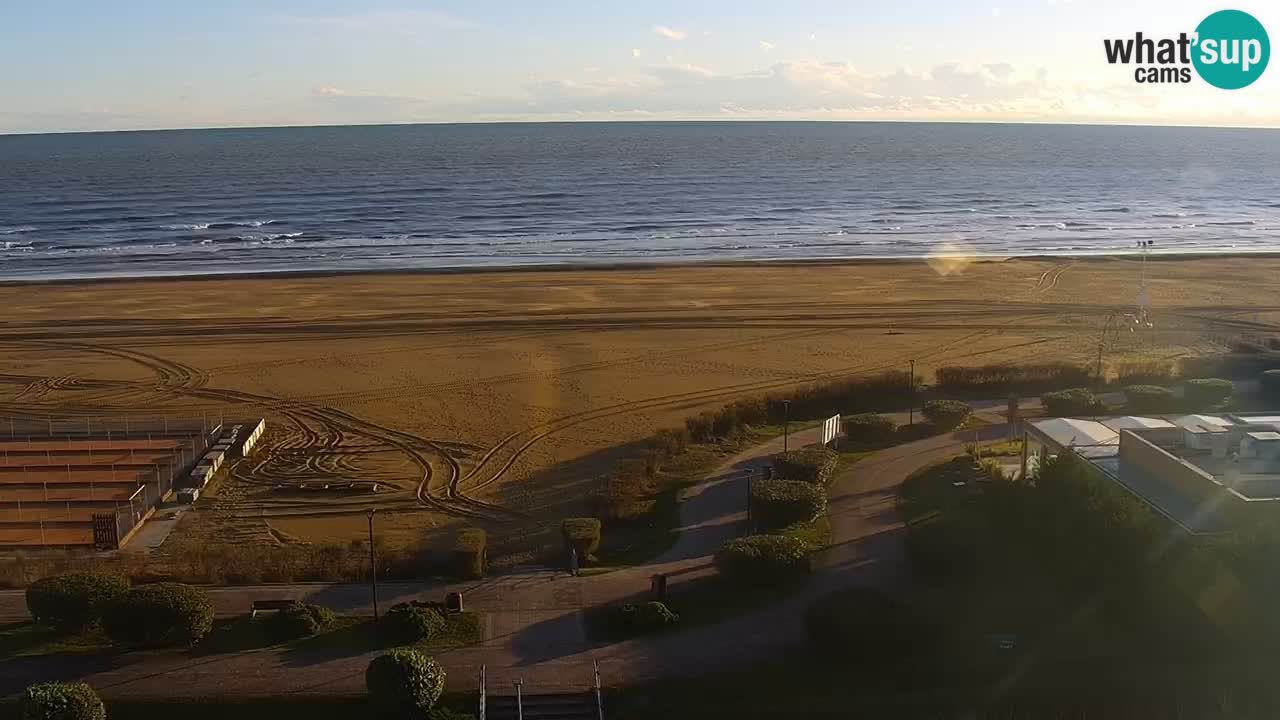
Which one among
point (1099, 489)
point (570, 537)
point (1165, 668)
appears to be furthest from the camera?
point (570, 537)

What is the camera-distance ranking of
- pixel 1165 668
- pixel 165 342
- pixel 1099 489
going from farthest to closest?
pixel 165 342
pixel 1099 489
pixel 1165 668

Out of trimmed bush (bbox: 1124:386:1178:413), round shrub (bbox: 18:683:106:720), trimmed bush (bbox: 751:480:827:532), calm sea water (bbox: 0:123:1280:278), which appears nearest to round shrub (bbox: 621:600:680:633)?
trimmed bush (bbox: 751:480:827:532)

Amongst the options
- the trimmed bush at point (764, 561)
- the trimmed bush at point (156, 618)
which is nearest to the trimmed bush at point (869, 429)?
the trimmed bush at point (764, 561)

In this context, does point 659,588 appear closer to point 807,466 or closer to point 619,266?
point 807,466

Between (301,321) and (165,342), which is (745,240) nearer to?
(301,321)

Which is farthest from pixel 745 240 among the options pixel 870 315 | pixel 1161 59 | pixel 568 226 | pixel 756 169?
pixel 756 169

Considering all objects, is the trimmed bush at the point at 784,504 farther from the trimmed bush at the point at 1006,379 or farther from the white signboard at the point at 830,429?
the trimmed bush at the point at 1006,379

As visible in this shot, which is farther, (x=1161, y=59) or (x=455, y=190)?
(x=455, y=190)
